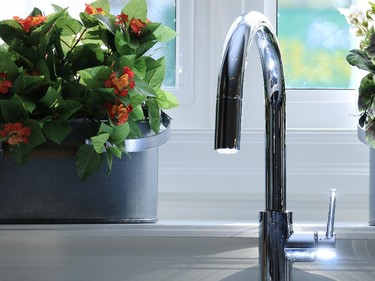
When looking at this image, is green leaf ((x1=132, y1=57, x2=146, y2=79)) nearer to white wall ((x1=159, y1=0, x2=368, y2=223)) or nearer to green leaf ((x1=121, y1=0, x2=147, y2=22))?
green leaf ((x1=121, y1=0, x2=147, y2=22))

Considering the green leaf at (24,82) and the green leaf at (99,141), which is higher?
the green leaf at (24,82)

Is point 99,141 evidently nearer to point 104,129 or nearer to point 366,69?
point 104,129

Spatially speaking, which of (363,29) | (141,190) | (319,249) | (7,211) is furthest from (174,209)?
(319,249)

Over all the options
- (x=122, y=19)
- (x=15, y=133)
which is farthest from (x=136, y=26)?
(x=15, y=133)

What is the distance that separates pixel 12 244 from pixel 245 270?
1.18 ft

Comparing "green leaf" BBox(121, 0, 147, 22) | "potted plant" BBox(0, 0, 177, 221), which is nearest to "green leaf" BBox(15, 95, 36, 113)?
"potted plant" BBox(0, 0, 177, 221)

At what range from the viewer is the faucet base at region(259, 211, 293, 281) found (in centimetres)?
110

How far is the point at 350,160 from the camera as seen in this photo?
5.37ft

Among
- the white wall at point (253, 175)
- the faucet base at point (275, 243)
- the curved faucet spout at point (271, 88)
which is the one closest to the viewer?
the curved faucet spout at point (271, 88)

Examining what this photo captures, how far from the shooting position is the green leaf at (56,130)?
4.21ft

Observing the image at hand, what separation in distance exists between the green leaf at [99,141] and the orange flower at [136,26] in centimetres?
17

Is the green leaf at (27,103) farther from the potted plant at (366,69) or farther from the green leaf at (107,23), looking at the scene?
the potted plant at (366,69)

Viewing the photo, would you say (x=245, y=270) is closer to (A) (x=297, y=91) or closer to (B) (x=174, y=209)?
(B) (x=174, y=209)

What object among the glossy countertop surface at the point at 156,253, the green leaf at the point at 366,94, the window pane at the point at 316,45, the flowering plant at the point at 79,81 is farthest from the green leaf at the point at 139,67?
the window pane at the point at 316,45
